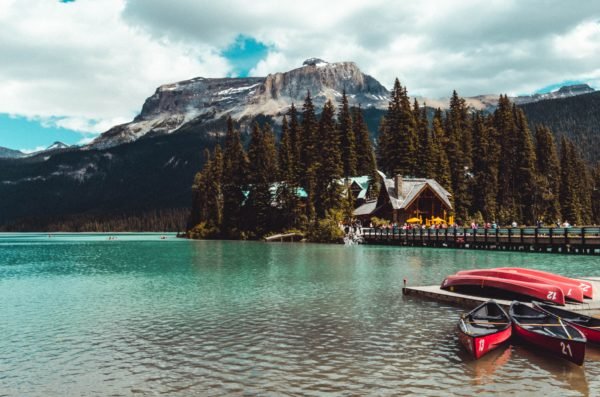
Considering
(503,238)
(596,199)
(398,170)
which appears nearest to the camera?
(503,238)

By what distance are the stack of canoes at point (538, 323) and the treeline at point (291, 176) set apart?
67.1m

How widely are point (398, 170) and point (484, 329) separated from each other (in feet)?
268

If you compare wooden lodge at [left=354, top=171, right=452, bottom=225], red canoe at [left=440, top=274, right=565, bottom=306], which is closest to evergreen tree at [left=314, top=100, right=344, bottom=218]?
wooden lodge at [left=354, top=171, right=452, bottom=225]

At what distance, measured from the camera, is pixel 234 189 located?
112875 millimetres

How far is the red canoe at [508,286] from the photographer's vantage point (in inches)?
812

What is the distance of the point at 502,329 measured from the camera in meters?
16.2

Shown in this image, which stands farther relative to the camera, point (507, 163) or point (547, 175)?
point (547, 175)

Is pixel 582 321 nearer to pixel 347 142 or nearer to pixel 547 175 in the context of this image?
pixel 347 142

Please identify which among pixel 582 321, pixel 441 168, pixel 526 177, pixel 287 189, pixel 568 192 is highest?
pixel 441 168

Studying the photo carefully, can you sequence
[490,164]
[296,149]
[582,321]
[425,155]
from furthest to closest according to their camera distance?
[296,149] → [490,164] → [425,155] → [582,321]

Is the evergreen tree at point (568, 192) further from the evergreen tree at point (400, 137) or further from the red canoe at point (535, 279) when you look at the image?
the red canoe at point (535, 279)

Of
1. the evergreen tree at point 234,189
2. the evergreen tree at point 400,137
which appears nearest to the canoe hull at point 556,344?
the evergreen tree at point 400,137

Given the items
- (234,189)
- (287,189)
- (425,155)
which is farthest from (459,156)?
(234,189)

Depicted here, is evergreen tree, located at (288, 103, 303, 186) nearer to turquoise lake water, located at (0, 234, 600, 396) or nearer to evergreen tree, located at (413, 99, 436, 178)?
evergreen tree, located at (413, 99, 436, 178)
